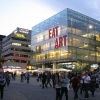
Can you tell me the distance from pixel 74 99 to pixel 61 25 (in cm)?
4625

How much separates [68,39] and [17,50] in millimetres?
42484

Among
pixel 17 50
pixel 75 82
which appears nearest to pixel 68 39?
pixel 75 82

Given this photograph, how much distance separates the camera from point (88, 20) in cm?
6209

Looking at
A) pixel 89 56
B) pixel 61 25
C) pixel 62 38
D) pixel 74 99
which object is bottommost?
pixel 74 99

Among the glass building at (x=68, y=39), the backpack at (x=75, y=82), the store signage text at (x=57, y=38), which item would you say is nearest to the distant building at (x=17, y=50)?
the glass building at (x=68, y=39)

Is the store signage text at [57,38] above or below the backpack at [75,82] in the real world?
above

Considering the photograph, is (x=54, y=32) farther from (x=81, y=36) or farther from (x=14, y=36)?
(x=14, y=36)

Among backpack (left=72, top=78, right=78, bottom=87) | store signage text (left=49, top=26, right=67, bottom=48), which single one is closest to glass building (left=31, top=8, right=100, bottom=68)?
store signage text (left=49, top=26, right=67, bottom=48)

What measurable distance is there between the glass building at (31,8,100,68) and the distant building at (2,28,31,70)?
77.9 ft

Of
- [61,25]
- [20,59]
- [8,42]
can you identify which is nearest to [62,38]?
[61,25]

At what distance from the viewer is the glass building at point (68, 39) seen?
184 ft

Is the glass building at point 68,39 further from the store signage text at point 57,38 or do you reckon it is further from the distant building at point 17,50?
the distant building at point 17,50

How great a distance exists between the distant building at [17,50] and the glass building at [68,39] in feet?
77.9

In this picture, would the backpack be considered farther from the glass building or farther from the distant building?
the distant building
